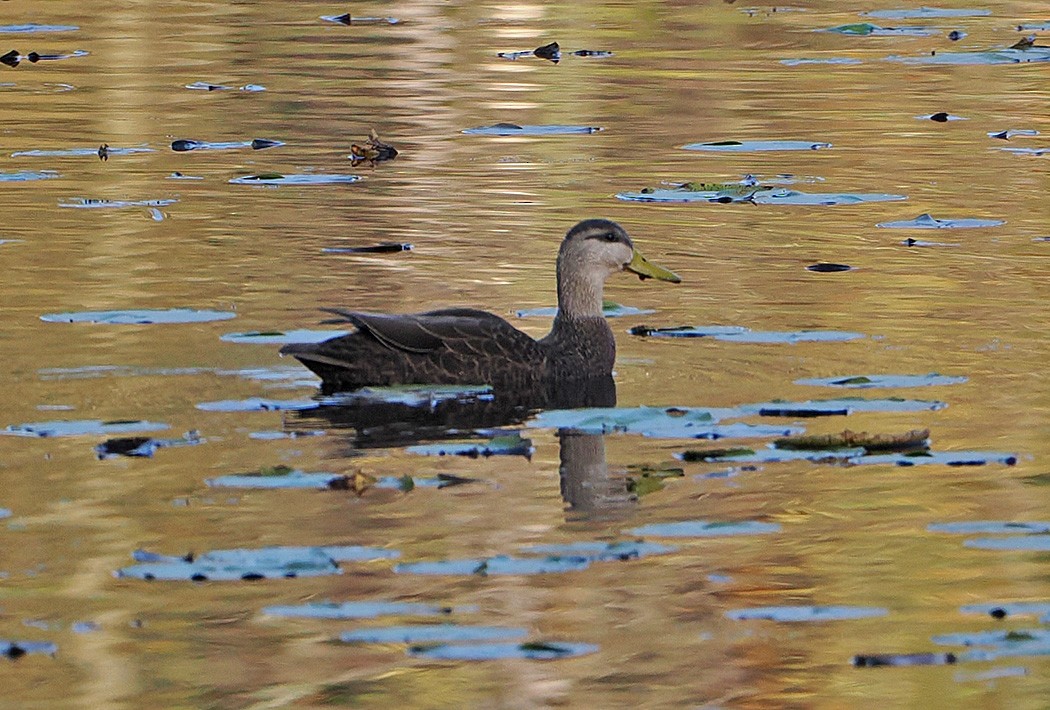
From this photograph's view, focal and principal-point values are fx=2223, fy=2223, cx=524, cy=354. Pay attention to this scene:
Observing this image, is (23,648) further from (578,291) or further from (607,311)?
(607,311)

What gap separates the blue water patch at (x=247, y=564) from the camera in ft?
21.1

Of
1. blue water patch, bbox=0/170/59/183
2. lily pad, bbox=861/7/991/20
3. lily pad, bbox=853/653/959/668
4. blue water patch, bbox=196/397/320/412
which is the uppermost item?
lily pad, bbox=861/7/991/20

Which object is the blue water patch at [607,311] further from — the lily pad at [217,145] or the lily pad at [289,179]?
the lily pad at [217,145]

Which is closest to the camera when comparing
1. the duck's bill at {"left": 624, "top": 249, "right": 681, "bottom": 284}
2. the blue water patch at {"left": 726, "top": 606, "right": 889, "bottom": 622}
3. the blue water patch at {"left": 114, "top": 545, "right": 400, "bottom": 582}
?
the blue water patch at {"left": 726, "top": 606, "right": 889, "bottom": 622}

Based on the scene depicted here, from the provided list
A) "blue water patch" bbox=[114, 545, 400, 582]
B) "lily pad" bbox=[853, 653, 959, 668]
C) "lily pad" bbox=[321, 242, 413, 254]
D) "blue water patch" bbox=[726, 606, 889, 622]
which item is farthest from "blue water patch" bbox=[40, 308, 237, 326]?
"lily pad" bbox=[853, 653, 959, 668]

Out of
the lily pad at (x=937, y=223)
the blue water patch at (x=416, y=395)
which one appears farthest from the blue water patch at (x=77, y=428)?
the lily pad at (x=937, y=223)

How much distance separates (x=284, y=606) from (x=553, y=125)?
36.1 ft

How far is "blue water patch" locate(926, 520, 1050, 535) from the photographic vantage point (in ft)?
22.9

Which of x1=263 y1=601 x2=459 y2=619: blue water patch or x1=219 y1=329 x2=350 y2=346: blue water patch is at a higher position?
x1=219 y1=329 x2=350 y2=346: blue water patch

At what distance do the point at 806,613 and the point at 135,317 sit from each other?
4.60 metres

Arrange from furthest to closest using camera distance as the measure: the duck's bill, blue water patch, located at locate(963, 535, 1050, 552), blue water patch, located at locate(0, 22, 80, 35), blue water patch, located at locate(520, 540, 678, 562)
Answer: blue water patch, located at locate(0, 22, 80, 35)
the duck's bill
blue water patch, located at locate(963, 535, 1050, 552)
blue water patch, located at locate(520, 540, 678, 562)

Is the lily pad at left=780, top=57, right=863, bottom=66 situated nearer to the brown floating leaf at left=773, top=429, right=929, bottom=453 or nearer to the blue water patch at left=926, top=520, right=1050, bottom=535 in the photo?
the brown floating leaf at left=773, top=429, right=929, bottom=453

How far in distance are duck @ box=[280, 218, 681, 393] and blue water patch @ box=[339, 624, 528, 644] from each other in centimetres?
302

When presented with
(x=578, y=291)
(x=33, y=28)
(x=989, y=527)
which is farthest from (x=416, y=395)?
(x=33, y=28)
